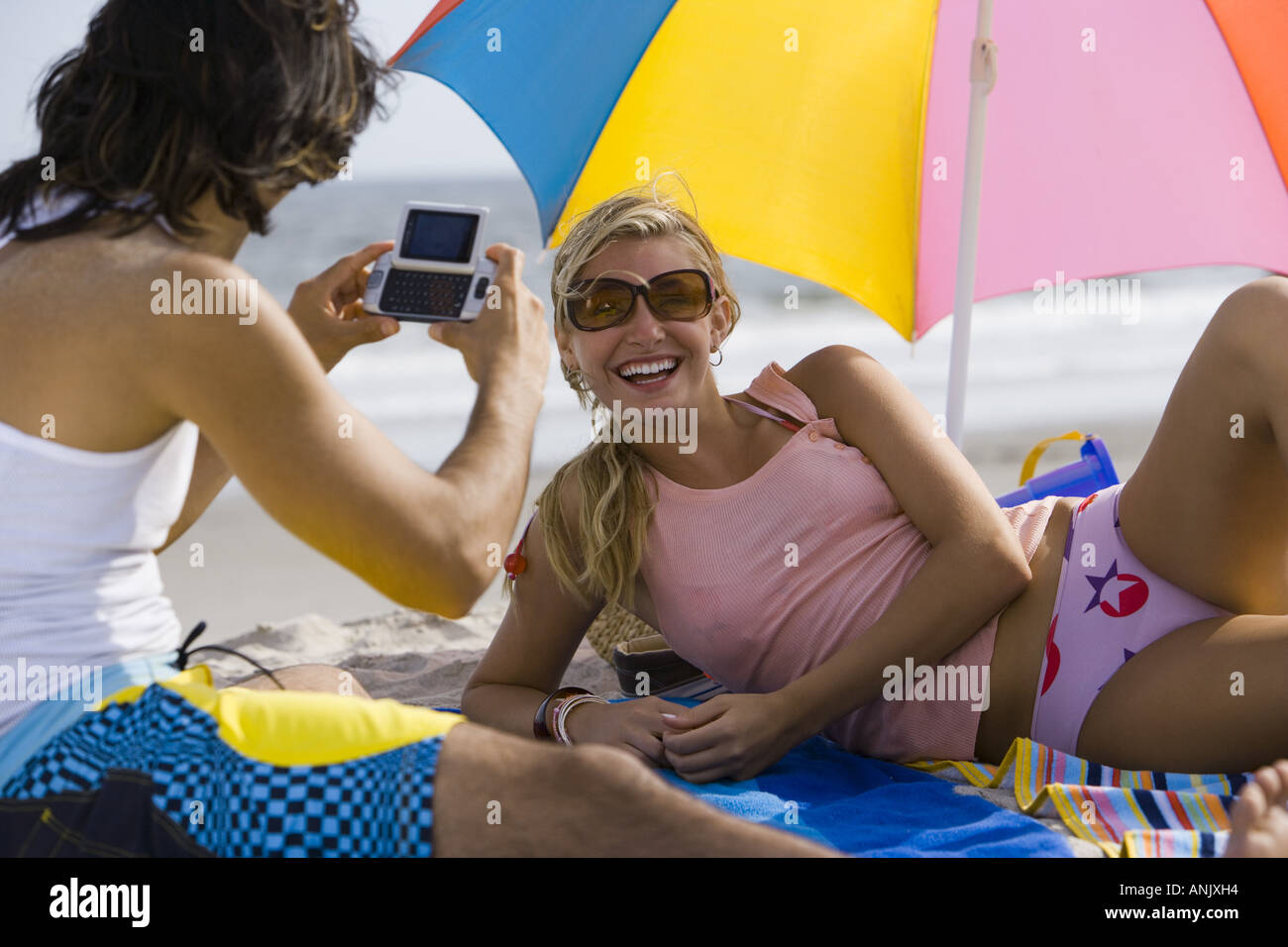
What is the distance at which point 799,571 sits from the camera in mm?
2834

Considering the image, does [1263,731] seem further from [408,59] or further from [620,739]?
[408,59]

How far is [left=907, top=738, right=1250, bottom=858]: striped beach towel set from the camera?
Answer: 221 centimetres

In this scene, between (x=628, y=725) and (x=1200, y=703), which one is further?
(x=628, y=725)

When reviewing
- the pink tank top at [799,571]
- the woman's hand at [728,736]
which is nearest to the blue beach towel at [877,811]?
the woman's hand at [728,736]

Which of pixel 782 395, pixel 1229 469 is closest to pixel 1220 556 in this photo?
pixel 1229 469

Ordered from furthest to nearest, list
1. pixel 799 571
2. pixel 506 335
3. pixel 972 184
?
pixel 972 184 < pixel 799 571 < pixel 506 335

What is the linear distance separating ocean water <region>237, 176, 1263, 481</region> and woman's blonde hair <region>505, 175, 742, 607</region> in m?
3.08

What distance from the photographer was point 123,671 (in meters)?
1.93

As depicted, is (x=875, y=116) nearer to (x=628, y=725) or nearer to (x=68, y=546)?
(x=628, y=725)

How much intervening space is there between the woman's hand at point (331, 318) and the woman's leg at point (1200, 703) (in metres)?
1.74

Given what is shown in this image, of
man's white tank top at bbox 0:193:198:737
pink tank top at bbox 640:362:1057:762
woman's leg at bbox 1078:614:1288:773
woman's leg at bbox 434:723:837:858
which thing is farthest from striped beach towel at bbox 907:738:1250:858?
man's white tank top at bbox 0:193:198:737

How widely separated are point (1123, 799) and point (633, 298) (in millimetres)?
1499

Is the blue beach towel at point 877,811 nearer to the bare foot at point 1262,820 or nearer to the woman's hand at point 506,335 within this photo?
the bare foot at point 1262,820

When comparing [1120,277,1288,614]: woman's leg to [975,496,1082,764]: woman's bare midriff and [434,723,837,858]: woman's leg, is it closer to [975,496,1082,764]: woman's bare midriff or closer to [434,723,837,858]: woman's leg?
[975,496,1082,764]: woman's bare midriff
